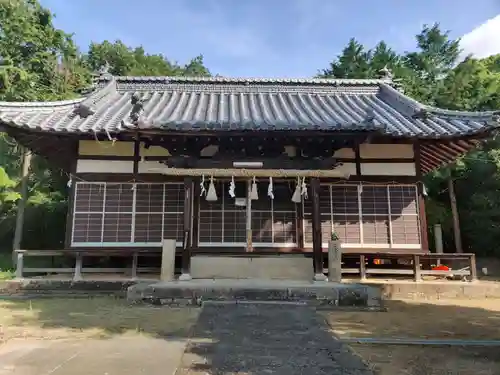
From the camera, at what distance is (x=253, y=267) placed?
1080 centimetres

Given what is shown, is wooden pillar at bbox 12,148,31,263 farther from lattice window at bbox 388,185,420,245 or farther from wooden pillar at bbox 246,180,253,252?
lattice window at bbox 388,185,420,245

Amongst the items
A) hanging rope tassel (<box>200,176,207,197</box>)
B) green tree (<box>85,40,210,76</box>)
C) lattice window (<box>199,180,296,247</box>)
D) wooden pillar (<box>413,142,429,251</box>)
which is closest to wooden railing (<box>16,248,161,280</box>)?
lattice window (<box>199,180,296,247</box>)

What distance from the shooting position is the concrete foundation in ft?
35.3

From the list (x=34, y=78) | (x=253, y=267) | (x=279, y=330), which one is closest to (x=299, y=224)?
(x=253, y=267)

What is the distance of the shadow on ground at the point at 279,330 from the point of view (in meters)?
4.52

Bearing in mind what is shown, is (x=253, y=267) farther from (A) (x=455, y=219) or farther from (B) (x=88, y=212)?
(A) (x=455, y=219)

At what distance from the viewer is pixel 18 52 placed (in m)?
25.7

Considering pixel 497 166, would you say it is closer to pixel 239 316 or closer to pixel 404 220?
pixel 404 220

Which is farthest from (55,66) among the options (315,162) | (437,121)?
(437,121)

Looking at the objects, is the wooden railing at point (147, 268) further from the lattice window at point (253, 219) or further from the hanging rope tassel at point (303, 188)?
the hanging rope tassel at point (303, 188)

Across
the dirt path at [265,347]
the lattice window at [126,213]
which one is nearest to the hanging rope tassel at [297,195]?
the lattice window at [126,213]

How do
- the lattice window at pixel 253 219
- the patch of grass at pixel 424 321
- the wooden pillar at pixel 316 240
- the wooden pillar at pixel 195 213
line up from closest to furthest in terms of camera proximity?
the patch of grass at pixel 424 321, the wooden pillar at pixel 316 240, the wooden pillar at pixel 195 213, the lattice window at pixel 253 219

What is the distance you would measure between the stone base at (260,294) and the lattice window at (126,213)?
2.76m

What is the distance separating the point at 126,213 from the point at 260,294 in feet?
16.7
